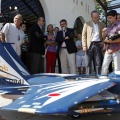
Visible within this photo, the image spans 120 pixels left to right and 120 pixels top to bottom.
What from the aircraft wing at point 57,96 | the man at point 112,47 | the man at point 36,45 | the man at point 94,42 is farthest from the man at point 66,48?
the aircraft wing at point 57,96

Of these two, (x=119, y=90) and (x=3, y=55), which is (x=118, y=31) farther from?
(x=3, y=55)

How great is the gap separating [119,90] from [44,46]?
317 cm

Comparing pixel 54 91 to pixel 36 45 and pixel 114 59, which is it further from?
pixel 36 45

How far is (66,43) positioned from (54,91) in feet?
9.48

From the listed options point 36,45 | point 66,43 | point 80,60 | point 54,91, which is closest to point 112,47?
point 66,43

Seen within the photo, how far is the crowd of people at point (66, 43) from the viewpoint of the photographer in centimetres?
491

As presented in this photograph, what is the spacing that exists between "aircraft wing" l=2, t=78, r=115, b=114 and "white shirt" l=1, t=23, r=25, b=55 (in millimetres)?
2292

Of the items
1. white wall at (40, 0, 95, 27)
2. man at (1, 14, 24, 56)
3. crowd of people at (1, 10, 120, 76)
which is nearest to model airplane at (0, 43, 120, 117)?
crowd of people at (1, 10, 120, 76)

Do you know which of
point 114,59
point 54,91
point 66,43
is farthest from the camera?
point 66,43

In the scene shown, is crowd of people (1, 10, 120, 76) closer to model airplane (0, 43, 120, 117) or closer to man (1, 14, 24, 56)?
man (1, 14, 24, 56)

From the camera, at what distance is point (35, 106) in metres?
2.91

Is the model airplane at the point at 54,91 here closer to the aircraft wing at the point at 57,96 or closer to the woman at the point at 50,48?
the aircraft wing at the point at 57,96

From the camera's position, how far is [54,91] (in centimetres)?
330

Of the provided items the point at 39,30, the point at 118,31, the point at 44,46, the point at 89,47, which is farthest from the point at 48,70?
the point at 118,31
